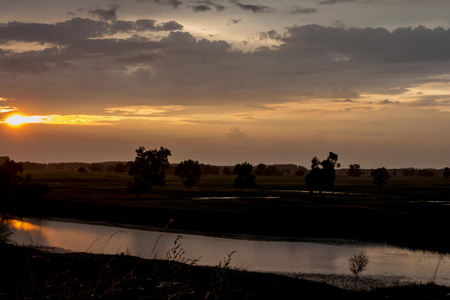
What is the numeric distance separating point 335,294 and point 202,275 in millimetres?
7932

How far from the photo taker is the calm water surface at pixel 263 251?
4875cm

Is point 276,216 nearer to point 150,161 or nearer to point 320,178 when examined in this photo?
point 320,178

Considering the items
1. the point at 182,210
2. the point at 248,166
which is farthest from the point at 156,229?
the point at 248,166

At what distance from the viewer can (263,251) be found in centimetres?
5762

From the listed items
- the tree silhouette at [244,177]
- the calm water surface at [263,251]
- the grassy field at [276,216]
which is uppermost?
the tree silhouette at [244,177]

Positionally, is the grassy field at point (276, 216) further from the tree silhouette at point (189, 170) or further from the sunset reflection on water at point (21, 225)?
the tree silhouette at point (189, 170)

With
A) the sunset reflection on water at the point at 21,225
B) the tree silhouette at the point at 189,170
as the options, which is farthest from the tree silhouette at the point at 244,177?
the sunset reflection on water at the point at 21,225

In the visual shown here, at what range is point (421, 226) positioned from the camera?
74.1 meters

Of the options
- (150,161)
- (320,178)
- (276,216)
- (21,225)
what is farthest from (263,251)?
(150,161)

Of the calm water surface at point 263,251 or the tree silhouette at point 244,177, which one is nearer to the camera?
the calm water surface at point 263,251

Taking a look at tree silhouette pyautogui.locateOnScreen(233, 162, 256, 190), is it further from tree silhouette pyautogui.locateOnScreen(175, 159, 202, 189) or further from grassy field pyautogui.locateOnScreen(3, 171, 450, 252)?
grassy field pyautogui.locateOnScreen(3, 171, 450, 252)

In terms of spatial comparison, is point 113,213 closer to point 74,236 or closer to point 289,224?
point 74,236

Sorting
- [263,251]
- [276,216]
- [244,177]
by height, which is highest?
[244,177]

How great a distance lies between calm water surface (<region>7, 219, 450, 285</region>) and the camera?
4875 cm
